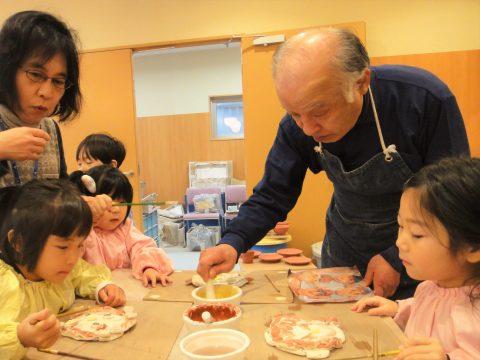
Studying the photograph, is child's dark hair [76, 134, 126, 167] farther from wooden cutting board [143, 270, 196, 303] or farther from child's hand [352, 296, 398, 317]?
child's hand [352, 296, 398, 317]

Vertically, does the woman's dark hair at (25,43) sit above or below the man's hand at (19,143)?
above

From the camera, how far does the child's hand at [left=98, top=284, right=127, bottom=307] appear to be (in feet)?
3.78

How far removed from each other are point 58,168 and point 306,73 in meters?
0.85

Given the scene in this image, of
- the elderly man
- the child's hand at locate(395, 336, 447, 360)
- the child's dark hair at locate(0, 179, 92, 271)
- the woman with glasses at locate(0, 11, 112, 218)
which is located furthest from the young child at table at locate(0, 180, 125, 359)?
the child's hand at locate(395, 336, 447, 360)

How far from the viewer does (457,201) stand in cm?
84

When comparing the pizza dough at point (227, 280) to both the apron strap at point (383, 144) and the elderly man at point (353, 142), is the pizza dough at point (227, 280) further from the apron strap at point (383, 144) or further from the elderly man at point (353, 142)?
the apron strap at point (383, 144)

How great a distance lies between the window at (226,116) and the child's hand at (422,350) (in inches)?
225

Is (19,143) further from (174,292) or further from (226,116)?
(226,116)

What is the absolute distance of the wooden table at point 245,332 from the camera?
2.83 ft

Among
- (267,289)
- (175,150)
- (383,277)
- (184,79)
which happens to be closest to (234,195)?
(175,150)

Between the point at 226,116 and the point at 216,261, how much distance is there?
546 cm

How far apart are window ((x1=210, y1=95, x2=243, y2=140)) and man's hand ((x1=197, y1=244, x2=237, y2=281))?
5211 millimetres

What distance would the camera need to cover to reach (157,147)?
21.3 ft

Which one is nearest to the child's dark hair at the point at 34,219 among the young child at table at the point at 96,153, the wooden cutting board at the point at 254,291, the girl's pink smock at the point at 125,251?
the wooden cutting board at the point at 254,291
